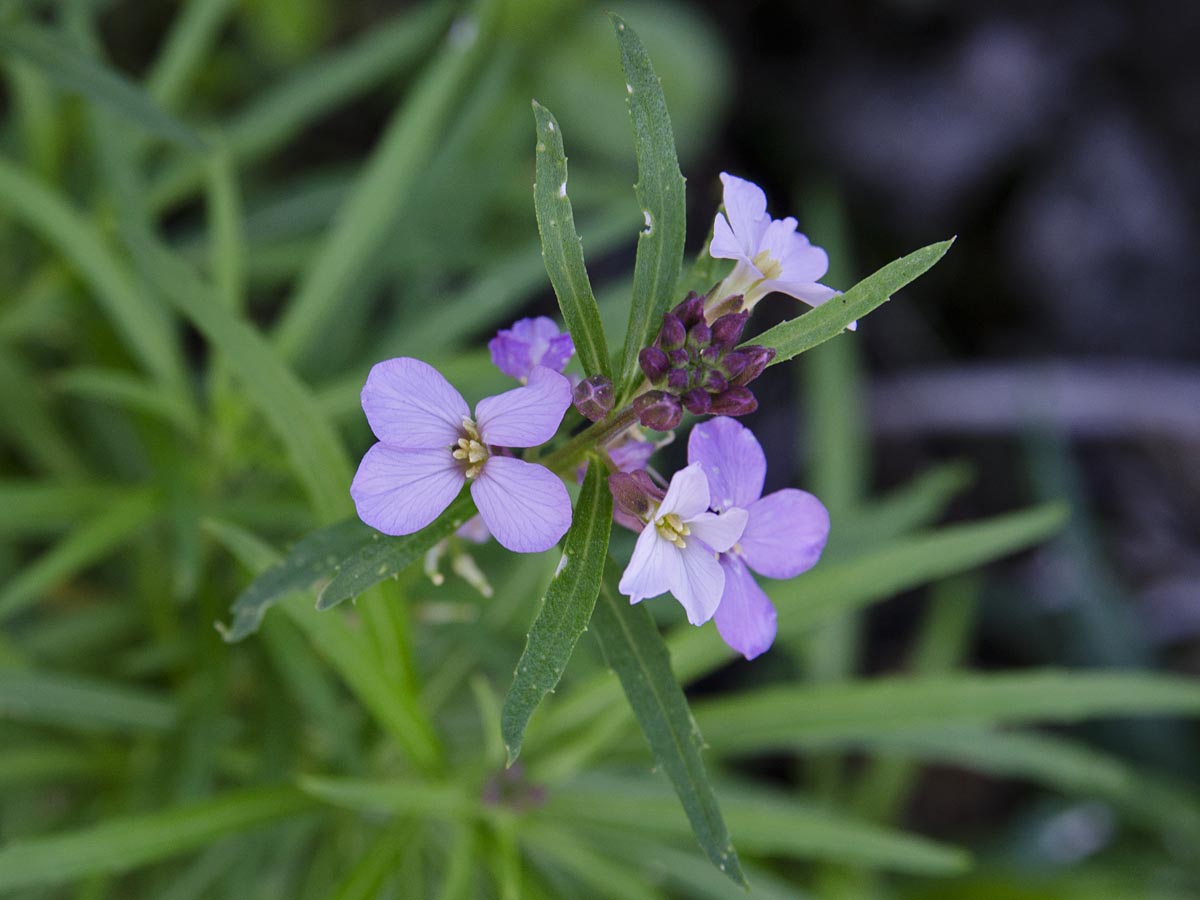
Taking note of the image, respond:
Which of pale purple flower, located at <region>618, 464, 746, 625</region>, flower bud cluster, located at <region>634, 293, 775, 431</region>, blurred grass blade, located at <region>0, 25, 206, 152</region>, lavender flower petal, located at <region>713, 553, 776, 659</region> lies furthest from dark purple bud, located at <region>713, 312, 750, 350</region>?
blurred grass blade, located at <region>0, 25, 206, 152</region>

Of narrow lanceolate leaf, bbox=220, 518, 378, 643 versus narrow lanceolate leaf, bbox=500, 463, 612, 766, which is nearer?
narrow lanceolate leaf, bbox=500, 463, 612, 766

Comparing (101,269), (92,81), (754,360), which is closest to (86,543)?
(101,269)

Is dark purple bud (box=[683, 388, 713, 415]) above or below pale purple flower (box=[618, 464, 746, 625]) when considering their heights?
above

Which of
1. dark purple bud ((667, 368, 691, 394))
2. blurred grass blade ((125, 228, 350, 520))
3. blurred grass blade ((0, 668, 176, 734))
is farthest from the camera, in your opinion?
blurred grass blade ((0, 668, 176, 734))

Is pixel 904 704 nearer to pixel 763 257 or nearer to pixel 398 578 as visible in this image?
pixel 398 578

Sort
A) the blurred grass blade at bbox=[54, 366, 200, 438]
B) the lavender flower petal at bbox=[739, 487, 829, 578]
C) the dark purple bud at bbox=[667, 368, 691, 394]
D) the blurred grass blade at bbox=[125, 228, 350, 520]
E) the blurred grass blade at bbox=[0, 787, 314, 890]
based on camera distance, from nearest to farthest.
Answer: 1. the dark purple bud at bbox=[667, 368, 691, 394]
2. the lavender flower petal at bbox=[739, 487, 829, 578]
3. the blurred grass blade at bbox=[0, 787, 314, 890]
4. the blurred grass blade at bbox=[125, 228, 350, 520]
5. the blurred grass blade at bbox=[54, 366, 200, 438]

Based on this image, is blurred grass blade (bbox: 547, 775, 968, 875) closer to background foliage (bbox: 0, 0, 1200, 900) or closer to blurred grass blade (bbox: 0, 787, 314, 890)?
background foliage (bbox: 0, 0, 1200, 900)
